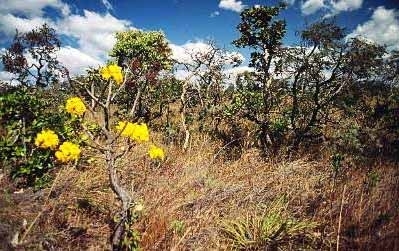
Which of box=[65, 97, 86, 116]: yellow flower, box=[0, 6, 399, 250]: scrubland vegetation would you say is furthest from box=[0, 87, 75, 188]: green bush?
box=[65, 97, 86, 116]: yellow flower

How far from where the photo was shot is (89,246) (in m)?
3.85

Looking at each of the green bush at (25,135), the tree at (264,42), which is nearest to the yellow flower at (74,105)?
the green bush at (25,135)

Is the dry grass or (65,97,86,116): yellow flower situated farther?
the dry grass

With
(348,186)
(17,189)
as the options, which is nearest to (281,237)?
(348,186)

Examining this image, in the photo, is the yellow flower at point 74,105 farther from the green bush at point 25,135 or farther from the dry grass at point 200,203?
the green bush at point 25,135

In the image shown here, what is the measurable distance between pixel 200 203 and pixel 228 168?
1768mm

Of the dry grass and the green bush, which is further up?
the green bush

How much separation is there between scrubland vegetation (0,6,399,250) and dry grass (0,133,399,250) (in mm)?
21

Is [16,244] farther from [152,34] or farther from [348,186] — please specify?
[152,34]

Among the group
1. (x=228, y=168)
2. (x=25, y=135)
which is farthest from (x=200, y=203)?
(x=25, y=135)

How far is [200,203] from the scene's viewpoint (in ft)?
16.3

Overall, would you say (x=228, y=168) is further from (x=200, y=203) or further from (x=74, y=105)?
(x=74, y=105)

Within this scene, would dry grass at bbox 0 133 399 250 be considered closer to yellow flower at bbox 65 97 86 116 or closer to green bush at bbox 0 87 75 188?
green bush at bbox 0 87 75 188

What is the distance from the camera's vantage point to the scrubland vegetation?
3.84 meters
